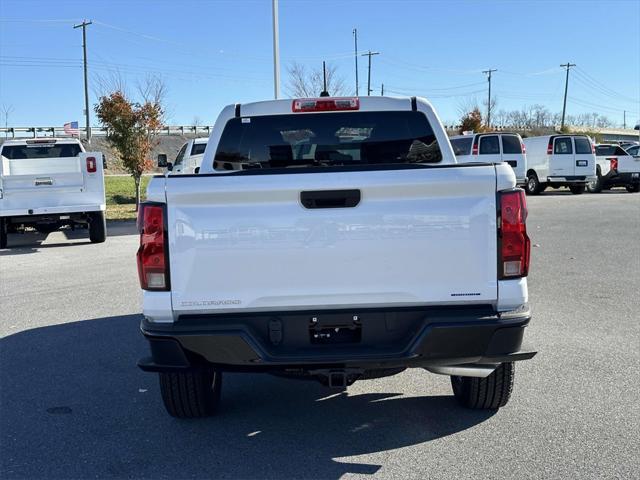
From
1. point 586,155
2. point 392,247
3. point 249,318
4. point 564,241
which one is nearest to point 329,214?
point 392,247

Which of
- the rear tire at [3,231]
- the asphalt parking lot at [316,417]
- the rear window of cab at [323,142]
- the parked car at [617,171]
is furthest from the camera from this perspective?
the parked car at [617,171]

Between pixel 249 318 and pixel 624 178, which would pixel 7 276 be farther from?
pixel 624 178

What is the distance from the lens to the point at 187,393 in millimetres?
4219

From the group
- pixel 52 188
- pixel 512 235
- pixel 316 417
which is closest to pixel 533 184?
pixel 52 188

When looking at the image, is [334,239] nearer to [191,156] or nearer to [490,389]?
[490,389]

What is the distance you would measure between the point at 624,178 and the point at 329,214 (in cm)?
2609

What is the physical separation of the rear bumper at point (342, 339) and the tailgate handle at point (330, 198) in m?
0.58

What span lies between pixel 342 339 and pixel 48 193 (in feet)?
36.5

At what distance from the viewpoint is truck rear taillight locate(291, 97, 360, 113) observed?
465 centimetres

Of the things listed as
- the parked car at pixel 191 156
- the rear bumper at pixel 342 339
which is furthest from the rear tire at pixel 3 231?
the rear bumper at pixel 342 339

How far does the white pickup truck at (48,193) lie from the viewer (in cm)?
1301

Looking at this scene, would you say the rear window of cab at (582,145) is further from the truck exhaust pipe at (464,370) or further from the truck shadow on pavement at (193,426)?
the truck exhaust pipe at (464,370)

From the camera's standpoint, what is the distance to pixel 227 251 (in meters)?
3.46

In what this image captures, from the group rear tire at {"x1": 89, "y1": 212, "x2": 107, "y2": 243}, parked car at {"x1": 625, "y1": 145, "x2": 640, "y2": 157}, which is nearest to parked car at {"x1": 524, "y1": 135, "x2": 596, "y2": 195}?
parked car at {"x1": 625, "y1": 145, "x2": 640, "y2": 157}
